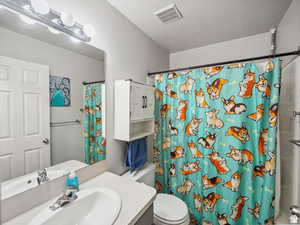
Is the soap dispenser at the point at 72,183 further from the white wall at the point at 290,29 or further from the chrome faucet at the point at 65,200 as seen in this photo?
the white wall at the point at 290,29

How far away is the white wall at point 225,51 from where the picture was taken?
5.66 feet

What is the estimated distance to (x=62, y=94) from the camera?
93cm

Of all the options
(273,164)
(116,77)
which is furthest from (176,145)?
(116,77)

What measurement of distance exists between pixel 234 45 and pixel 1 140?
2514 millimetres

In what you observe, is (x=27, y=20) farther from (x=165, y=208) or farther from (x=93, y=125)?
(x=165, y=208)

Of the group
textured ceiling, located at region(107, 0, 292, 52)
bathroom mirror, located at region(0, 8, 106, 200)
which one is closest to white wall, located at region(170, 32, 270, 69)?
textured ceiling, located at region(107, 0, 292, 52)

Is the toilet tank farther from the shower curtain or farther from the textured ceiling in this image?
the textured ceiling

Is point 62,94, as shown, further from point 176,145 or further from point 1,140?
point 176,145

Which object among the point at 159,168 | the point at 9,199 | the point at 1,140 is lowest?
the point at 159,168

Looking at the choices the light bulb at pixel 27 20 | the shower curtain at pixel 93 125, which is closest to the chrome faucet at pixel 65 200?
the shower curtain at pixel 93 125

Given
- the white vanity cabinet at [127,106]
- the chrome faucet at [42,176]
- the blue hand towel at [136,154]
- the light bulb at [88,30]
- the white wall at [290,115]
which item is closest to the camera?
the chrome faucet at [42,176]

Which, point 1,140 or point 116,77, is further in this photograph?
point 116,77

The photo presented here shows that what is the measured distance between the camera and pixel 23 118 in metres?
0.74

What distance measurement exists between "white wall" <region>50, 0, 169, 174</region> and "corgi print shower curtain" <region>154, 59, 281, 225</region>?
40 cm
